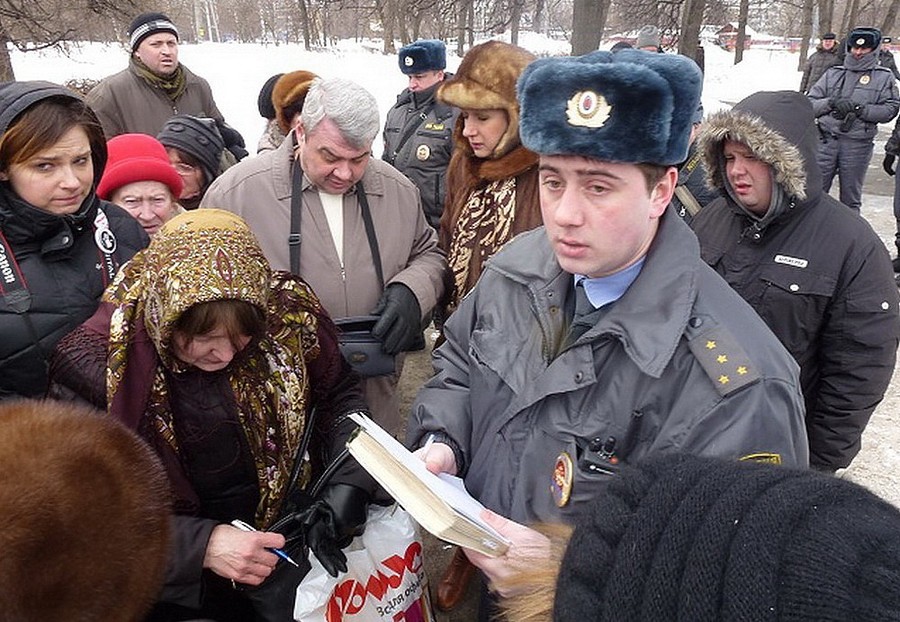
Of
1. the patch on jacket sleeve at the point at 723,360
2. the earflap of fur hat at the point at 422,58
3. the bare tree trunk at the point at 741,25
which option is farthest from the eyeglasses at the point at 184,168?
the bare tree trunk at the point at 741,25

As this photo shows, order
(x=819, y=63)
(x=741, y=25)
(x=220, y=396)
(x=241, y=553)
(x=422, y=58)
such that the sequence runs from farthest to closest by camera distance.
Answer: (x=741, y=25) < (x=819, y=63) < (x=422, y=58) < (x=220, y=396) < (x=241, y=553)

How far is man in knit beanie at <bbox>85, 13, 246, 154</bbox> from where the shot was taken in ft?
14.8

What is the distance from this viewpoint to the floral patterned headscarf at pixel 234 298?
1.62 meters

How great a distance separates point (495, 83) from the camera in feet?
9.53

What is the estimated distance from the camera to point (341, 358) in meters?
2.10

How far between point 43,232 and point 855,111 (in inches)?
303

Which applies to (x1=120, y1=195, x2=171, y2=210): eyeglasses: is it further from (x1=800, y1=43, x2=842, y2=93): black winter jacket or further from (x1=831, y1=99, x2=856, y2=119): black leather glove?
(x1=800, y1=43, x2=842, y2=93): black winter jacket

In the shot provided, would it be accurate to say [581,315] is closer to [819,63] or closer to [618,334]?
[618,334]

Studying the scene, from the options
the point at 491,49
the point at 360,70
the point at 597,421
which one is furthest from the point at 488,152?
the point at 360,70

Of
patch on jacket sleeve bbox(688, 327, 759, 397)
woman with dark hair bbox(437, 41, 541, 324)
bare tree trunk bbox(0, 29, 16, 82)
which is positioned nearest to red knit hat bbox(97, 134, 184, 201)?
woman with dark hair bbox(437, 41, 541, 324)

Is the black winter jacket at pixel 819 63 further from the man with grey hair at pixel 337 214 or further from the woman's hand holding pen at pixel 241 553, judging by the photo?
the woman's hand holding pen at pixel 241 553

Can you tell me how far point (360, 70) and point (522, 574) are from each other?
74.8 feet

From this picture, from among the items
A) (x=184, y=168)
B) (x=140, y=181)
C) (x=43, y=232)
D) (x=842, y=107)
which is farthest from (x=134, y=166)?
(x=842, y=107)

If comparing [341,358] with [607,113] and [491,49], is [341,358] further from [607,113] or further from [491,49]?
[491,49]
